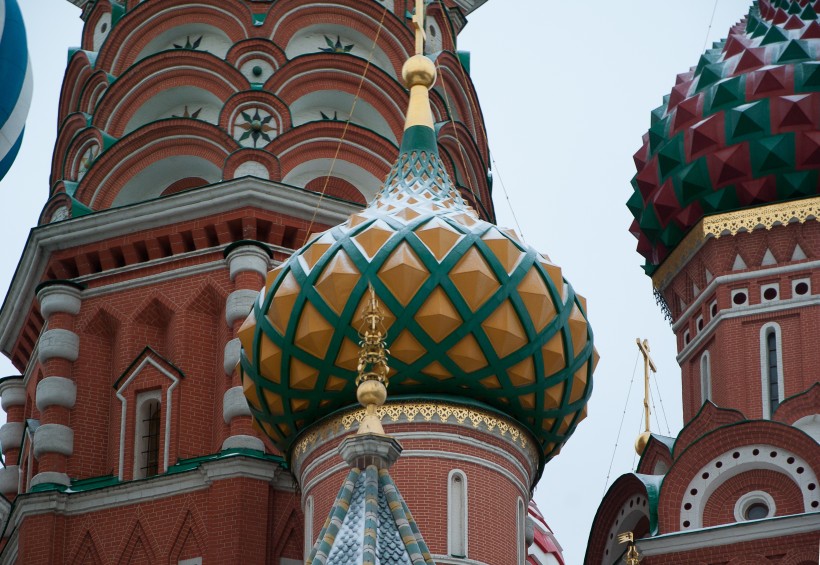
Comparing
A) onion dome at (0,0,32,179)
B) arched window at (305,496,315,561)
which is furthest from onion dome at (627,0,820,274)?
onion dome at (0,0,32,179)

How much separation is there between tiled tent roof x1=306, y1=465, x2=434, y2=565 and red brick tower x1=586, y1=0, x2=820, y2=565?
533 cm

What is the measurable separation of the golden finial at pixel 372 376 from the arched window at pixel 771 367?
5.65 m

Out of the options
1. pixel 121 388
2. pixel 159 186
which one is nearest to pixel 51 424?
pixel 121 388

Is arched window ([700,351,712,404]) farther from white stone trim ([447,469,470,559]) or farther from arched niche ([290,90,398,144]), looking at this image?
white stone trim ([447,469,470,559])

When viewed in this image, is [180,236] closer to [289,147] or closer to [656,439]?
[289,147]

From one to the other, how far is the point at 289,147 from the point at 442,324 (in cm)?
410

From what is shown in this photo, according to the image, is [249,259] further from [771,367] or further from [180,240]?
[771,367]

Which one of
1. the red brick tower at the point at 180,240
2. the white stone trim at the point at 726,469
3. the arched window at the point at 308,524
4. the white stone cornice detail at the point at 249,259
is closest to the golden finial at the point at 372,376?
the arched window at the point at 308,524

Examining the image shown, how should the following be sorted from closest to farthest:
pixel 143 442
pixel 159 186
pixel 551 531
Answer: pixel 143 442, pixel 159 186, pixel 551 531

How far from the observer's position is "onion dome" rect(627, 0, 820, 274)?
2303 centimetres

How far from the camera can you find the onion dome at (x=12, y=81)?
1471 centimetres

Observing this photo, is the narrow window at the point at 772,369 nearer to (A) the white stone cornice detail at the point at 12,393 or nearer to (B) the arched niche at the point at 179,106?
(B) the arched niche at the point at 179,106

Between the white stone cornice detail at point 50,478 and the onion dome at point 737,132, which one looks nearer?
the white stone cornice detail at point 50,478

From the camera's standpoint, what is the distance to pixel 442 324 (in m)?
19.3
